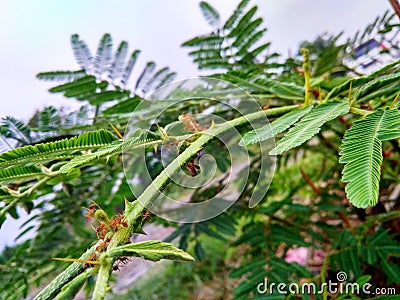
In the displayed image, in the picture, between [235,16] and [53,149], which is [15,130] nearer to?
[53,149]

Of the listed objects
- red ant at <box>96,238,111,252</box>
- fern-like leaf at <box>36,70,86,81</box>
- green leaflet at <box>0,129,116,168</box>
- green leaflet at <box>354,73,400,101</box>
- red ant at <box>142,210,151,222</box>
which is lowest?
red ant at <box>96,238,111,252</box>

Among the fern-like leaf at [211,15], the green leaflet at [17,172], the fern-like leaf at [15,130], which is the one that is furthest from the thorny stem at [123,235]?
the fern-like leaf at [211,15]

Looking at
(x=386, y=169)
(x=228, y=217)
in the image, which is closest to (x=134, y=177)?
(x=228, y=217)

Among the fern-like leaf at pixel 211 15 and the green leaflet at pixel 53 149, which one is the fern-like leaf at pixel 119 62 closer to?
the fern-like leaf at pixel 211 15

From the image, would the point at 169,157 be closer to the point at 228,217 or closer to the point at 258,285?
the point at 258,285

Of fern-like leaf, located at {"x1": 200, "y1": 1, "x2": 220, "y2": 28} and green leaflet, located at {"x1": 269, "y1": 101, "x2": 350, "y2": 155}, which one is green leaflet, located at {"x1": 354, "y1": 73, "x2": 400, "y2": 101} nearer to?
green leaflet, located at {"x1": 269, "y1": 101, "x2": 350, "y2": 155}

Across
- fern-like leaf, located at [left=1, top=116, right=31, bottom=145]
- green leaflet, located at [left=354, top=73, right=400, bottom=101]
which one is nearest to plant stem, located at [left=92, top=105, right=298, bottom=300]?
green leaflet, located at [left=354, top=73, right=400, bottom=101]

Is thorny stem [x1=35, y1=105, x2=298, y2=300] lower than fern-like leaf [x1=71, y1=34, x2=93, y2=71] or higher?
lower
